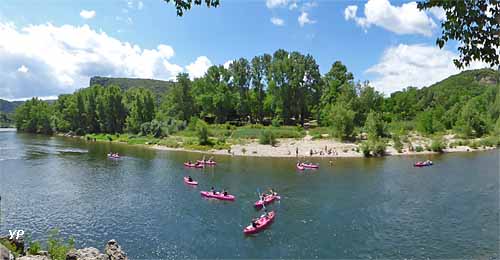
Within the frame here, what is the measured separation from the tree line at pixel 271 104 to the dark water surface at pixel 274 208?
35.4 m

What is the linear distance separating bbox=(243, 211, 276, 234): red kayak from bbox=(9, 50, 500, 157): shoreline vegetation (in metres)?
38.1

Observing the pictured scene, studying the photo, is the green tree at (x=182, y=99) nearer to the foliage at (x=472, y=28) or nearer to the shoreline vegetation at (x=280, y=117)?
the shoreline vegetation at (x=280, y=117)

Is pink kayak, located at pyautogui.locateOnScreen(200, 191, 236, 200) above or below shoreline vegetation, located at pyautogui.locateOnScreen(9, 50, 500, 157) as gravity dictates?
below

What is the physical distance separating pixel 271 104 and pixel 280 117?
13.6 ft

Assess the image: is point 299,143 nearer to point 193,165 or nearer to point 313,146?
point 313,146

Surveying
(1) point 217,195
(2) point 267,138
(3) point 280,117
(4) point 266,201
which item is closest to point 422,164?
(4) point 266,201

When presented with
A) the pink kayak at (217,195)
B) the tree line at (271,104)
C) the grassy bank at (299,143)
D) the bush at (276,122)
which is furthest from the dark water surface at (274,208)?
the bush at (276,122)

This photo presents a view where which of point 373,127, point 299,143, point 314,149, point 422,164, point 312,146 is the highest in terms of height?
point 373,127

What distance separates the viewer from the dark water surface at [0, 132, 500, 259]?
81.1 ft

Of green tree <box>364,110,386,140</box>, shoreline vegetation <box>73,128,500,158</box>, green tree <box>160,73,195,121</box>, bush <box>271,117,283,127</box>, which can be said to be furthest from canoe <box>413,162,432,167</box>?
green tree <box>160,73,195,121</box>

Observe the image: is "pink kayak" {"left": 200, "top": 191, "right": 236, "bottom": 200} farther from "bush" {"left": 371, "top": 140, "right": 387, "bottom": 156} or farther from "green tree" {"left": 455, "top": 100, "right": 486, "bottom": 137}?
"green tree" {"left": 455, "top": 100, "right": 486, "bottom": 137}

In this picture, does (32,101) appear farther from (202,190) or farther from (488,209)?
(488,209)

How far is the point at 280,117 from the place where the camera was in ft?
333

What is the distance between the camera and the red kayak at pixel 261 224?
27.0 metres
